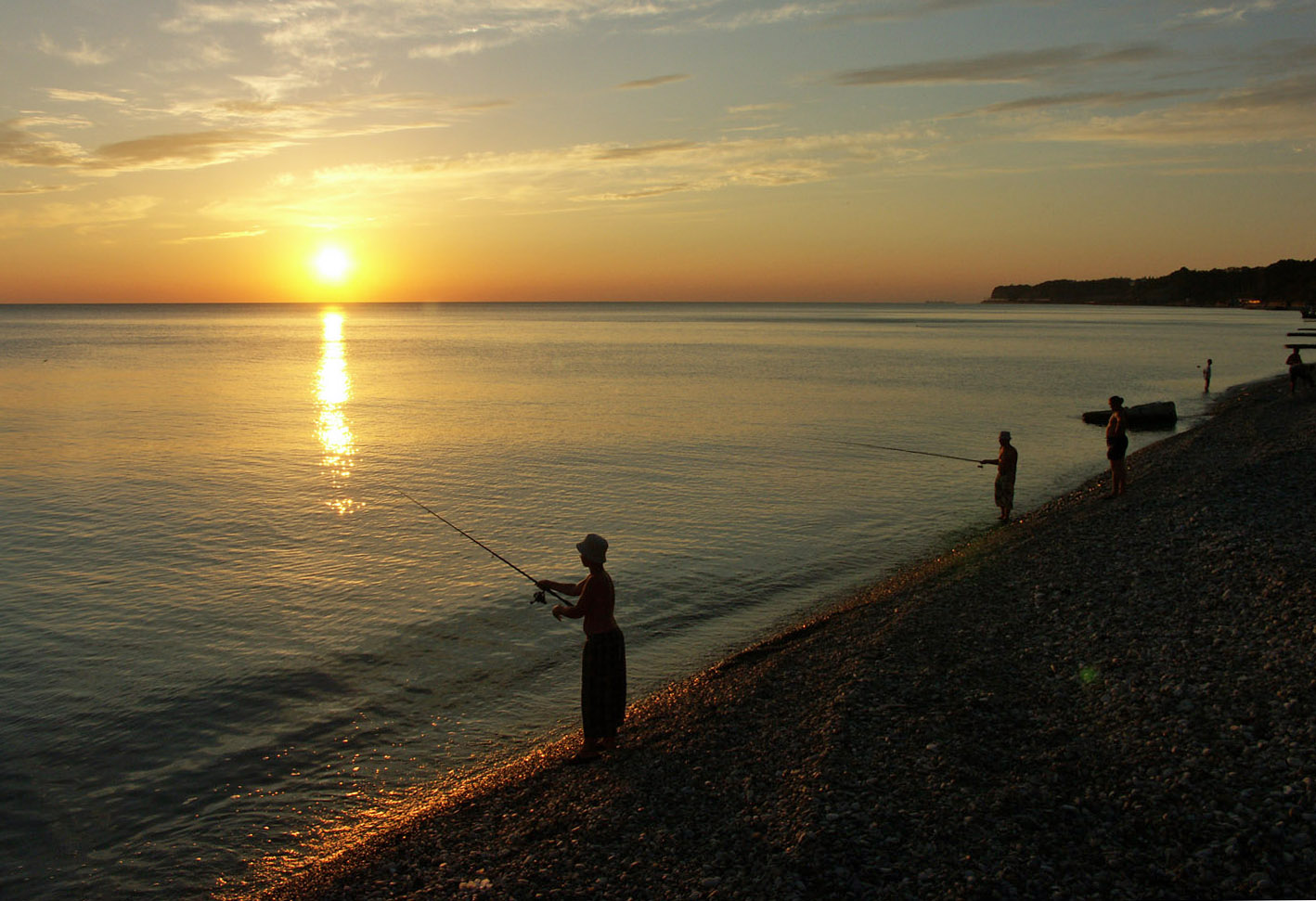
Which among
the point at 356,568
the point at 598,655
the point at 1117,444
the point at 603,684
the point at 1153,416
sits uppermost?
the point at 1117,444

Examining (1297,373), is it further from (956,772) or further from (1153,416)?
(956,772)

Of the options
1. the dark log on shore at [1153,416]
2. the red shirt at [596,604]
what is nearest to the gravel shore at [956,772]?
the red shirt at [596,604]

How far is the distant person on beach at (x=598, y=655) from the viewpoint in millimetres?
8164

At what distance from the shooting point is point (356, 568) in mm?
16344

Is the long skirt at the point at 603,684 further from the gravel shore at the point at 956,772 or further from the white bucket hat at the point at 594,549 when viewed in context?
the white bucket hat at the point at 594,549

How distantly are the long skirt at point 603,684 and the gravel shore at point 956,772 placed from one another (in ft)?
1.18

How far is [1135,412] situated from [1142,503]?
63.7ft

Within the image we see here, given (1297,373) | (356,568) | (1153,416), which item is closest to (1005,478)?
(356,568)

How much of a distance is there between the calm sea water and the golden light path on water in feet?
0.78

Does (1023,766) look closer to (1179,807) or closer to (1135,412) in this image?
(1179,807)

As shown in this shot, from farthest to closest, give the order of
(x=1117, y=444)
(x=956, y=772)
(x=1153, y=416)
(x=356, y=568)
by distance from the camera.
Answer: (x=1153, y=416), (x=1117, y=444), (x=356, y=568), (x=956, y=772)

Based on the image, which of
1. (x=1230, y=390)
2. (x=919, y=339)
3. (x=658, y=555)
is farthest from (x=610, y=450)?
(x=919, y=339)

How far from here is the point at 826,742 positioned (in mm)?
7707

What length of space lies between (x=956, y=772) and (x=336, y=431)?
109 feet
